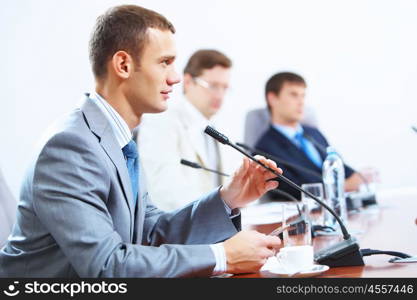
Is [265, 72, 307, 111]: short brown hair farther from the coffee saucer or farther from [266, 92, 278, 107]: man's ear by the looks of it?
the coffee saucer

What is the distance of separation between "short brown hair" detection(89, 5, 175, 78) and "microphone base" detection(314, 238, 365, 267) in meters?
0.62

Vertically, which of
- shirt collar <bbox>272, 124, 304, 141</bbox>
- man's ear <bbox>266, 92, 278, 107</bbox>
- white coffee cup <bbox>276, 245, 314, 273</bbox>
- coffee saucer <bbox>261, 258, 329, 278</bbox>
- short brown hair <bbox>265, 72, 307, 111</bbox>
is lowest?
coffee saucer <bbox>261, 258, 329, 278</bbox>

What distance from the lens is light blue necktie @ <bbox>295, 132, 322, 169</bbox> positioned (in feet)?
10.8

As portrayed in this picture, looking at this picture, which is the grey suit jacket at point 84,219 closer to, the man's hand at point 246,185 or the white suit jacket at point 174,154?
the man's hand at point 246,185

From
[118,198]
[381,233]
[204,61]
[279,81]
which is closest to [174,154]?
[204,61]

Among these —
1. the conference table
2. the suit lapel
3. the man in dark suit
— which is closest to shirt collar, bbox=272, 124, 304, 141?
the man in dark suit

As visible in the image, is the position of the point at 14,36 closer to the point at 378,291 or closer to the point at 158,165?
the point at 158,165

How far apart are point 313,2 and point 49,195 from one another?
323 centimetres

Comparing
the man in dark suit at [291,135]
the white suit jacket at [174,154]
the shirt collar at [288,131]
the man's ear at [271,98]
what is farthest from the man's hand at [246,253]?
the man's ear at [271,98]

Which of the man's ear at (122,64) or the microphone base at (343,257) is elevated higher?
the man's ear at (122,64)

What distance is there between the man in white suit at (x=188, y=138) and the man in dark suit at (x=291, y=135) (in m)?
0.37

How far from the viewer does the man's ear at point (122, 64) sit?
131 centimetres

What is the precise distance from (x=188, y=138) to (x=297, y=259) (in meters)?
1.87

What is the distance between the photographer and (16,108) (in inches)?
92.5
